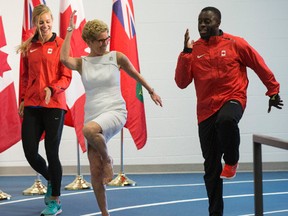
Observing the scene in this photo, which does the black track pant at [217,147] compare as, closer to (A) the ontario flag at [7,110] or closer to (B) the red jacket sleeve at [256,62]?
(B) the red jacket sleeve at [256,62]

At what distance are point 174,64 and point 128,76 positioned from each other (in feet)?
5.54

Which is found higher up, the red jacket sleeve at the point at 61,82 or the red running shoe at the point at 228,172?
the red jacket sleeve at the point at 61,82

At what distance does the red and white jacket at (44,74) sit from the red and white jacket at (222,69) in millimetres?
1295

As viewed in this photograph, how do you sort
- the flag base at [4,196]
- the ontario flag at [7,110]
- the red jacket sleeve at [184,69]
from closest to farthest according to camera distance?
the red jacket sleeve at [184,69]
the flag base at [4,196]
the ontario flag at [7,110]

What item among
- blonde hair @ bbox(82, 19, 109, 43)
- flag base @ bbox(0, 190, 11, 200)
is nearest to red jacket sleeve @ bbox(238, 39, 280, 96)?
blonde hair @ bbox(82, 19, 109, 43)

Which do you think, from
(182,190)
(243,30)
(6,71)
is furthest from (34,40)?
(243,30)

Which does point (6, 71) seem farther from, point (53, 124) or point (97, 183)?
point (97, 183)

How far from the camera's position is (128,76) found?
790cm

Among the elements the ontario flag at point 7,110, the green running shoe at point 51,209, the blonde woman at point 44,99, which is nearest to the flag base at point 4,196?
the ontario flag at point 7,110

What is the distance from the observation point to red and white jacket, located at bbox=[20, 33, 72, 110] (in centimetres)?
563

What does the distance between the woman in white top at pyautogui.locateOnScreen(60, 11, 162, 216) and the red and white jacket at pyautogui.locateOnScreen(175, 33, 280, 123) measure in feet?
2.06

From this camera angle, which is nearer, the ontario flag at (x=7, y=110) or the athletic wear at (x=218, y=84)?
the athletic wear at (x=218, y=84)

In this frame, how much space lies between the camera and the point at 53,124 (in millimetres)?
5559

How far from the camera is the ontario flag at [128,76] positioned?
7.88 metres
